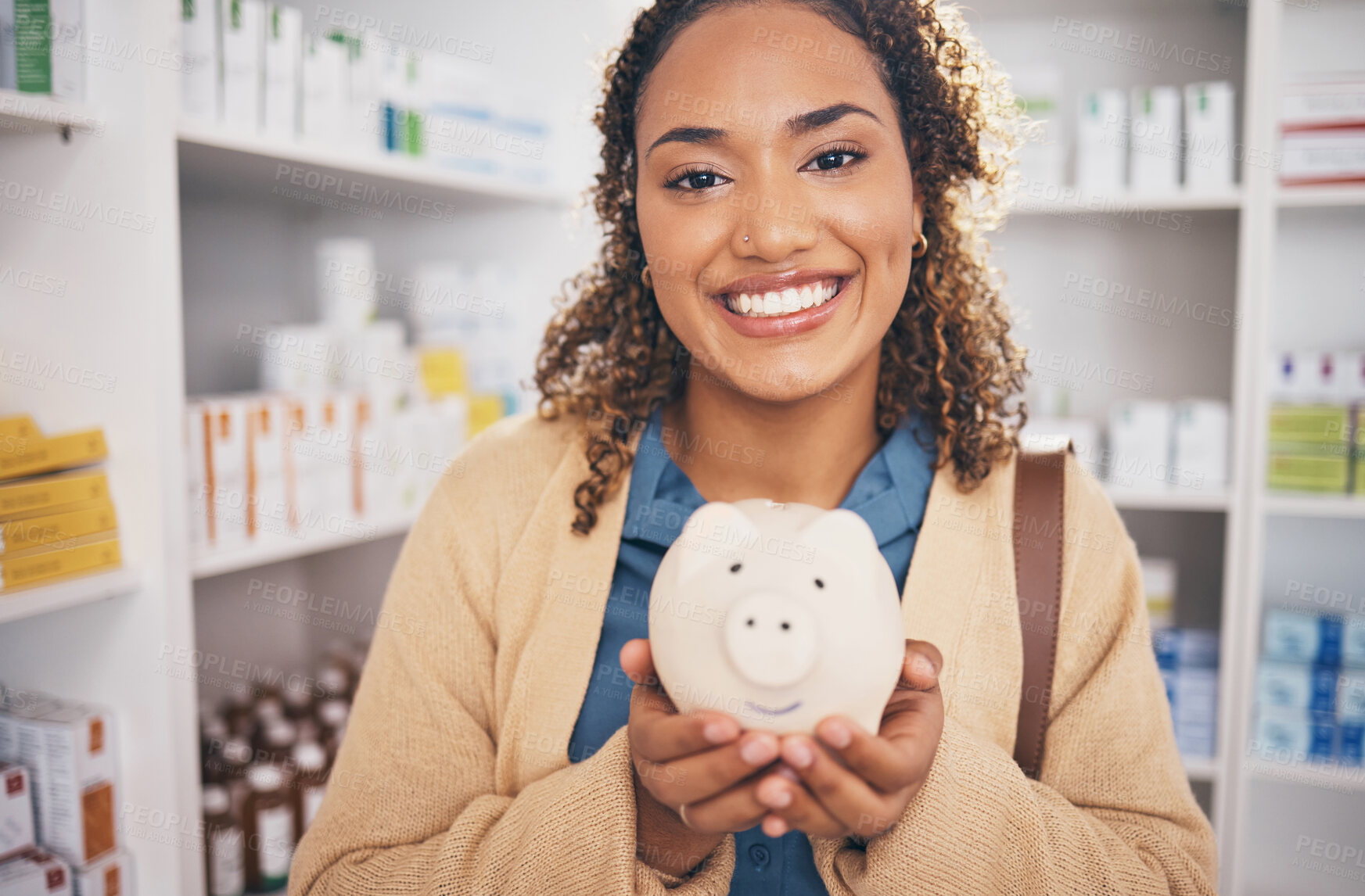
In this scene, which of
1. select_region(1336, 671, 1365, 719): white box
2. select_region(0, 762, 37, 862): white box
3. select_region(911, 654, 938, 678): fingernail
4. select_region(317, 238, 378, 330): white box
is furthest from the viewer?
select_region(1336, 671, 1365, 719): white box

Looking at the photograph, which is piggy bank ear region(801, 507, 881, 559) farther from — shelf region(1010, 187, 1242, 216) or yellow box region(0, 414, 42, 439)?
shelf region(1010, 187, 1242, 216)

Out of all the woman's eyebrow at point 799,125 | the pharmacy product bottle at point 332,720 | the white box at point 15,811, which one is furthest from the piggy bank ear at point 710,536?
the pharmacy product bottle at point 332,720

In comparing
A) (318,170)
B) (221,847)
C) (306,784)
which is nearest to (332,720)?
(306,784)

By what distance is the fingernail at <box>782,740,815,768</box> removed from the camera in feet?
2.39

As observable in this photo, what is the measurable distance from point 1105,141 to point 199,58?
188cm

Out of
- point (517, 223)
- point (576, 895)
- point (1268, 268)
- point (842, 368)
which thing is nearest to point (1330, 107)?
point (1268, 268)

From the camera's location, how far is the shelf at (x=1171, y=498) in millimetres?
2115

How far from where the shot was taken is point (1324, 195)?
6.66 feet

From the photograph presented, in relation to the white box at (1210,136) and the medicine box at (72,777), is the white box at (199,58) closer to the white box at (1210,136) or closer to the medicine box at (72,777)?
the medicine box at (72,777)

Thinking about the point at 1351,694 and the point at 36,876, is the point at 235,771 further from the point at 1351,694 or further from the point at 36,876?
the point at 1351,694

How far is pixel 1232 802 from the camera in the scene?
214 cm

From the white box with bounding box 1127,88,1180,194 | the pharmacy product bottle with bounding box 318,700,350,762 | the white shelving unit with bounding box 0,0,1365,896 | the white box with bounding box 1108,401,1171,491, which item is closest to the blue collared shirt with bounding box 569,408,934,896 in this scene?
the white shelving unit with bounding box 0,0,1365,896

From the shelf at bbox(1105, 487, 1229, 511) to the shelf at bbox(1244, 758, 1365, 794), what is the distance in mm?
590

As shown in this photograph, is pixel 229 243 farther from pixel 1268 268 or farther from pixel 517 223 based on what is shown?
pixel 1268 268
